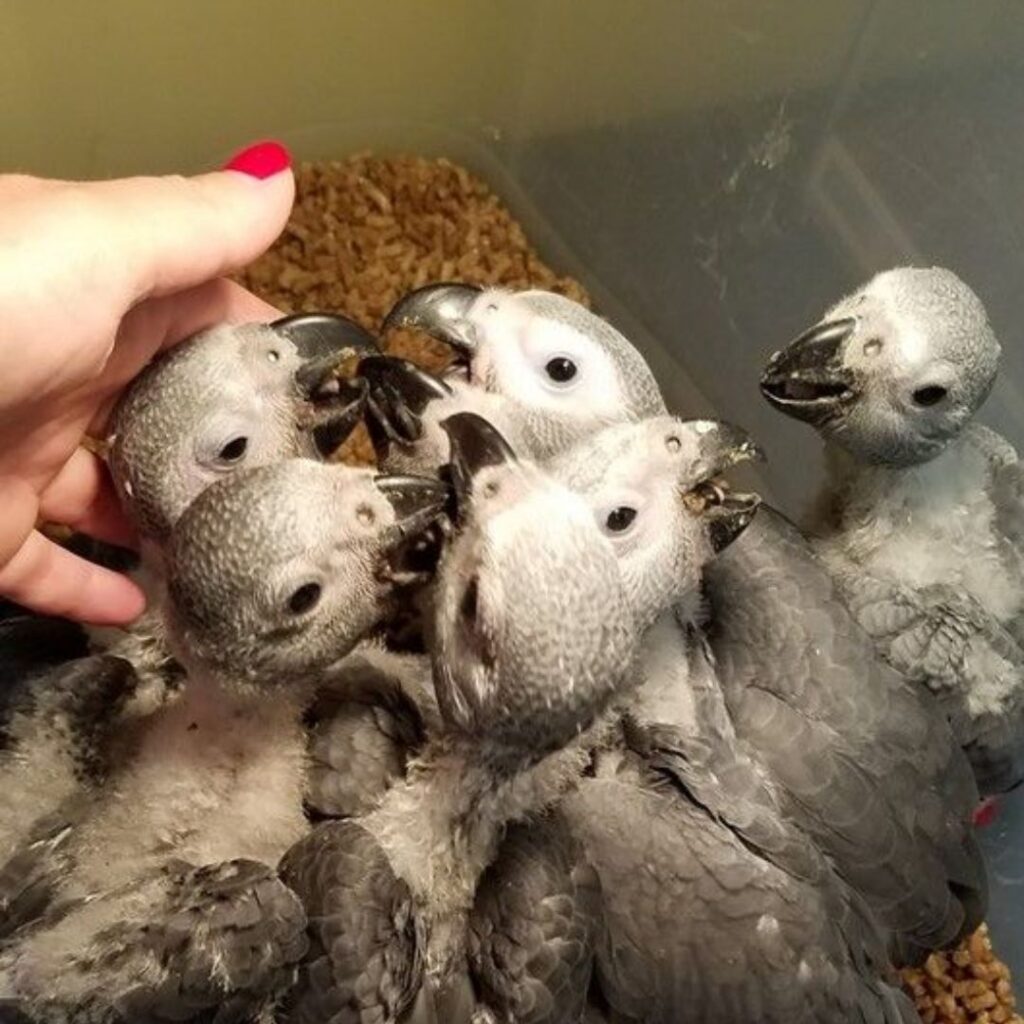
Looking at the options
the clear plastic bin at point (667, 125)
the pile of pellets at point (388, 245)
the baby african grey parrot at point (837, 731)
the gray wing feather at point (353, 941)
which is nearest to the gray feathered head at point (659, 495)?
the baby african grey parrot at point (837, 731)

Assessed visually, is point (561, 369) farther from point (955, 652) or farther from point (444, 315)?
point (955, 652)

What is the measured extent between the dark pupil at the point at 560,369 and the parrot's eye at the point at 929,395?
34 cm

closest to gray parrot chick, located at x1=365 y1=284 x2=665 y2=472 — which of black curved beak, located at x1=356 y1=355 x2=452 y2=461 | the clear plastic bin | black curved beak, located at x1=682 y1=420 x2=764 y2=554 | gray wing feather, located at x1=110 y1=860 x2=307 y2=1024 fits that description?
black curved beak, located at x1=356 y1=355 x2=452 y2=461

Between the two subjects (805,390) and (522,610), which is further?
(805,390)

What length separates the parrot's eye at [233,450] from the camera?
4.61ft

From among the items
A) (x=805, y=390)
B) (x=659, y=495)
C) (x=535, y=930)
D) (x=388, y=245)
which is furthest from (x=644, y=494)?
(x=388, y=245)

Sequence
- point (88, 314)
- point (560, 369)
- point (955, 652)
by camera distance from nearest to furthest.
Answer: point (88, 314) < point (560, 369) < point (955, 652)

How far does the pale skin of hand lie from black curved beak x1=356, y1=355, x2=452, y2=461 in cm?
16

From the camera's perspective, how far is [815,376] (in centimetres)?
152

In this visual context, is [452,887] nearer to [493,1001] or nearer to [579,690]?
[493,1001]

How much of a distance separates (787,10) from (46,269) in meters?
1.08

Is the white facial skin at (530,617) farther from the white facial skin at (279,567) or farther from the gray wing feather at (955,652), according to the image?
the gray wing feather at (955,652)

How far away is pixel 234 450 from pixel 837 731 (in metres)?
0.64

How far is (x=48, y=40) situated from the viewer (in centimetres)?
195
